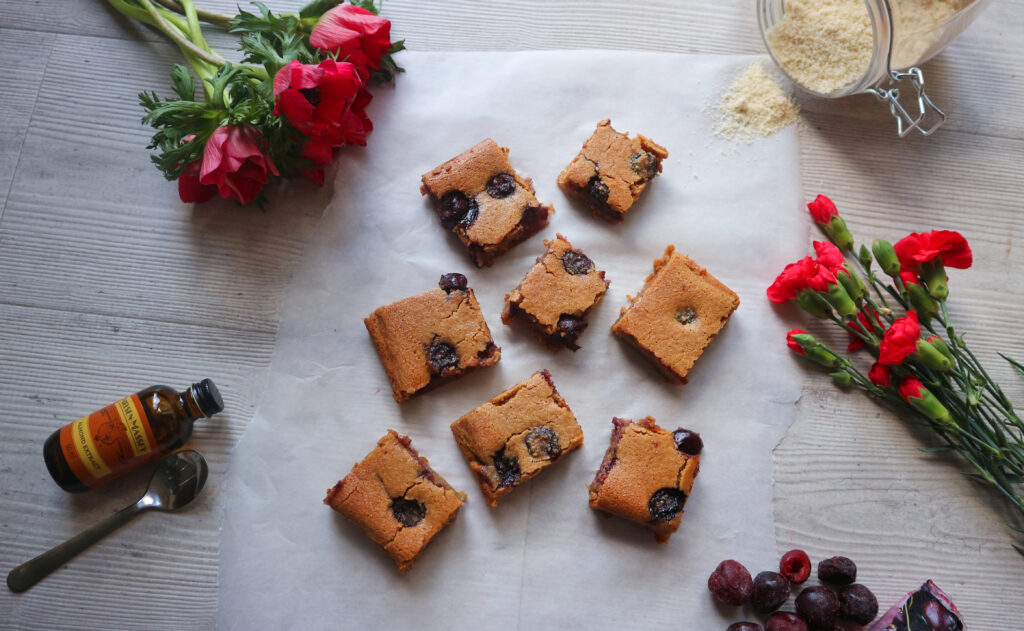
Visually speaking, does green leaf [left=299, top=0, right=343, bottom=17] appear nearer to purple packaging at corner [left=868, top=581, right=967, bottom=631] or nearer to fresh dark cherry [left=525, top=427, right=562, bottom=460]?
fresh dark cherry [left=525, top=427, right=562, bottom=460]

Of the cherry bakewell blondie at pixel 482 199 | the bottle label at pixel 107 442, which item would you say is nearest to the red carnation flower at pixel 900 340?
the cherry bakewell blondie at pixel 482 199

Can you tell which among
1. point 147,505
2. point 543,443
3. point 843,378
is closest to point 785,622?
point 843,378

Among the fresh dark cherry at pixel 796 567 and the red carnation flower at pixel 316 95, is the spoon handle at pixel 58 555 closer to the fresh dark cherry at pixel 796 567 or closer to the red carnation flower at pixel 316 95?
the red carnation flower at pixel 316 95

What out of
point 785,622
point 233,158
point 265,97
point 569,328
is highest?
point 265,97

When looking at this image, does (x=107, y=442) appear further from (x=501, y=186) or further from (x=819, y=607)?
(x=819, y=607)

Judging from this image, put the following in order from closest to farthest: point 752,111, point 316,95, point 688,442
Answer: point 316,95
point 688,442
point 752,111

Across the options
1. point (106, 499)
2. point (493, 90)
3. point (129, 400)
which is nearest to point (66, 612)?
point (106, 499)

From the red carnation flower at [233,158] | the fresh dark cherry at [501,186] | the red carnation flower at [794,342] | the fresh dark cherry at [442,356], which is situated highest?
the red carnation flower at [233,158]
